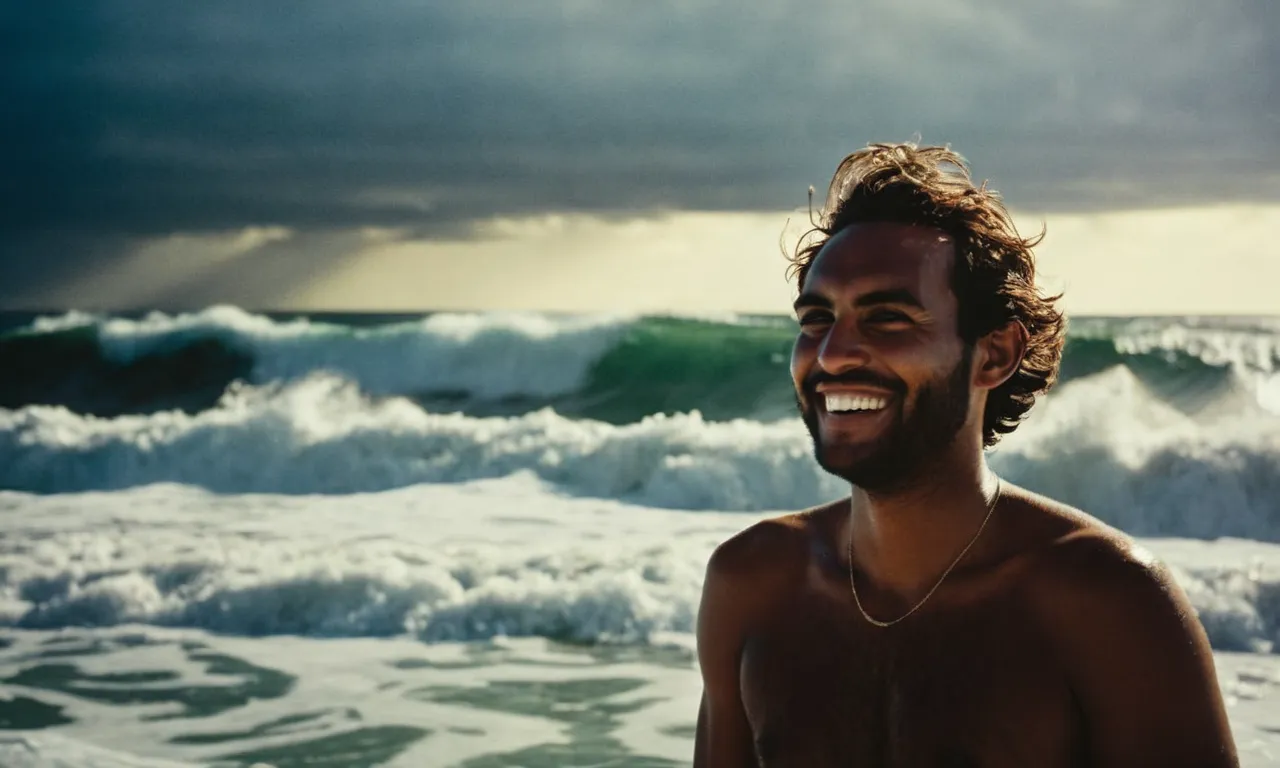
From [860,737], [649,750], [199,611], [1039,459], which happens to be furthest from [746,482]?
[860,737]

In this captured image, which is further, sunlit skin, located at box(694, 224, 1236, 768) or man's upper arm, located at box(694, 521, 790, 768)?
man's upper arm, located at box(694, 521, 790, 768)

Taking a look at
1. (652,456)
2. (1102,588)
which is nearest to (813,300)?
(1102,588)

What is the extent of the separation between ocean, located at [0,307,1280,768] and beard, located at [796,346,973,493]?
4.02 metres

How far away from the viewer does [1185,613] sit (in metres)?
1.67

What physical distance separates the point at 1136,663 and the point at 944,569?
0.31m

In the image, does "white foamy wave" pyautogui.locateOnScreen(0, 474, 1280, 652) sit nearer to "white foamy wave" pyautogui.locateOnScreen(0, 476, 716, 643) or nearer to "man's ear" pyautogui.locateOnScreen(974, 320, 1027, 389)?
"white foamy wave" pyautogui.locateOnScreen(0, 476, 716, 643)

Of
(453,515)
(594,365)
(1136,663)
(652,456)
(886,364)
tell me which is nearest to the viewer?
(1136,663)

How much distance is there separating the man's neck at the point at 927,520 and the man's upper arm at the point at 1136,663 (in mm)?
182

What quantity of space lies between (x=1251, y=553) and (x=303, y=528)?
7946 millimetres

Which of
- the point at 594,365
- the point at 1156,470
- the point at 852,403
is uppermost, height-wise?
the point at 594,365

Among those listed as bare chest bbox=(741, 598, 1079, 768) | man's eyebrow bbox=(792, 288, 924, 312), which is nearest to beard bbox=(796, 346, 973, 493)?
man's eyebrow bbox=(792, 288, 924, 312)

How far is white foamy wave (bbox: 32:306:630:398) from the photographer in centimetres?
2355

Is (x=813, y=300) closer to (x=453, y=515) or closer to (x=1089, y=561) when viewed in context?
(x=1089, y=561)

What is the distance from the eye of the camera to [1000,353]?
1.88 meters
